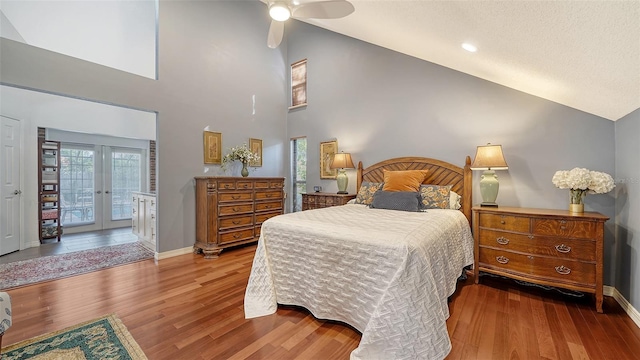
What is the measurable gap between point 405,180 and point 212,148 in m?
3.11

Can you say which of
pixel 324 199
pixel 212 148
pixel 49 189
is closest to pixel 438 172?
pixel 324 199

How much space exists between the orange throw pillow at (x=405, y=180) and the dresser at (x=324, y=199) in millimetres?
856

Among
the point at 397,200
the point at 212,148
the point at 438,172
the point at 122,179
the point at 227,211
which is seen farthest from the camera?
the point at 122,179

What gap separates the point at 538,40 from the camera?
1.63m

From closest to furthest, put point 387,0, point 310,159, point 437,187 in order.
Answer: point 387,0
point 437,187
point 310,159

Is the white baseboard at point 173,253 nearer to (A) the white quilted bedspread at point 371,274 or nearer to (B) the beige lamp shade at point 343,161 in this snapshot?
(A) the white quilted bedspread at point 371,274

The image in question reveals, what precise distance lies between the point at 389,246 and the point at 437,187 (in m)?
1.90

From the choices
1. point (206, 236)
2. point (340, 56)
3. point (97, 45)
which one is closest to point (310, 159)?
point (340, 56)

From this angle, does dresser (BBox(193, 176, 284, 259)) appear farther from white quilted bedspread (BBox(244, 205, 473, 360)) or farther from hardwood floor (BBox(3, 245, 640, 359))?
white quilted bedspread (BBox(244, 205, 473, 360))

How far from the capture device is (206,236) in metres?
3.80

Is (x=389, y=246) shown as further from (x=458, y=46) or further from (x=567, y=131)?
(x=567, y=131)

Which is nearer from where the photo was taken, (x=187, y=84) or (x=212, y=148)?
(x=187, y=84)

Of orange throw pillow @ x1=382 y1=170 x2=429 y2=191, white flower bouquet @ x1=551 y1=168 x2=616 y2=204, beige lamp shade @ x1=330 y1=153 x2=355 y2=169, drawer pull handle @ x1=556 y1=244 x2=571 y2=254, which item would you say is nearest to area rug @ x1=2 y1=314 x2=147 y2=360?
orange throw pillow @ x1=382 y1=170 x2=429 y2=191

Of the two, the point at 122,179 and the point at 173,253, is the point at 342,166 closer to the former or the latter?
the point at 173,253
